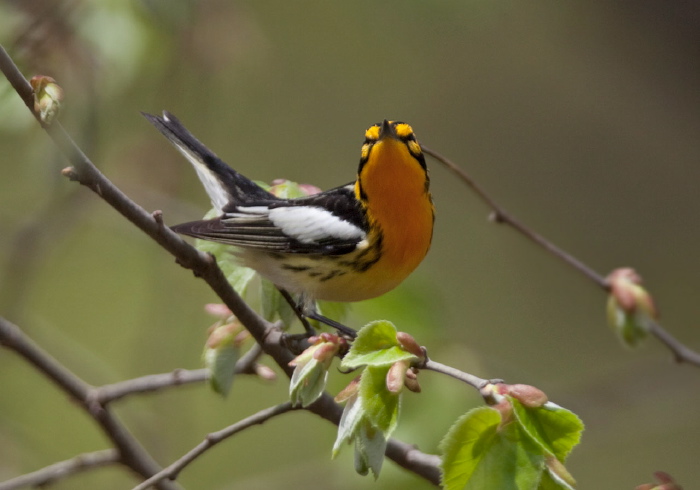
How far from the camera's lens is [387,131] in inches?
76.3

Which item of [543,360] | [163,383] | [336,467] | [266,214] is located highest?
[543,360]

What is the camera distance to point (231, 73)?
8.93 ft

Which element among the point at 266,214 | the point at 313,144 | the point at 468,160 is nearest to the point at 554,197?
the point at 468,160

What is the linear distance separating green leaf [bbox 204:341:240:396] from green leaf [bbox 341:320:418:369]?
425mm

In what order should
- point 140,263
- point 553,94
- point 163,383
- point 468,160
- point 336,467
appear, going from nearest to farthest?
point 163,383 → point 336,467 → point 140,263 → point 468,160 → point 553,94

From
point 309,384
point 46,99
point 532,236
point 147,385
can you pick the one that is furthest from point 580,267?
point 46,99

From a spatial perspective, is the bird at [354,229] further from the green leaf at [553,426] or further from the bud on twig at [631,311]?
the green leaf at [553,426]

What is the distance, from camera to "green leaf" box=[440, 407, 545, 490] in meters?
1.03

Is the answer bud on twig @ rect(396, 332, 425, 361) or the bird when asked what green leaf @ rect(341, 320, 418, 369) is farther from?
the bird

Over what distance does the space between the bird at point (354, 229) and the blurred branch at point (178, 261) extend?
37 centimetres

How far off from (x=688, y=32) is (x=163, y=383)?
114 inches

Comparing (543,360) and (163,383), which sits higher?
(543,360)

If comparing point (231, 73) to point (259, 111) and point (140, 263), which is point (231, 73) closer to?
point (140, 263)

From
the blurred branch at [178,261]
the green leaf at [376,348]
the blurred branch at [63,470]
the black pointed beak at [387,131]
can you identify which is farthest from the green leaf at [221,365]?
the black pointed beak at [387,131]
